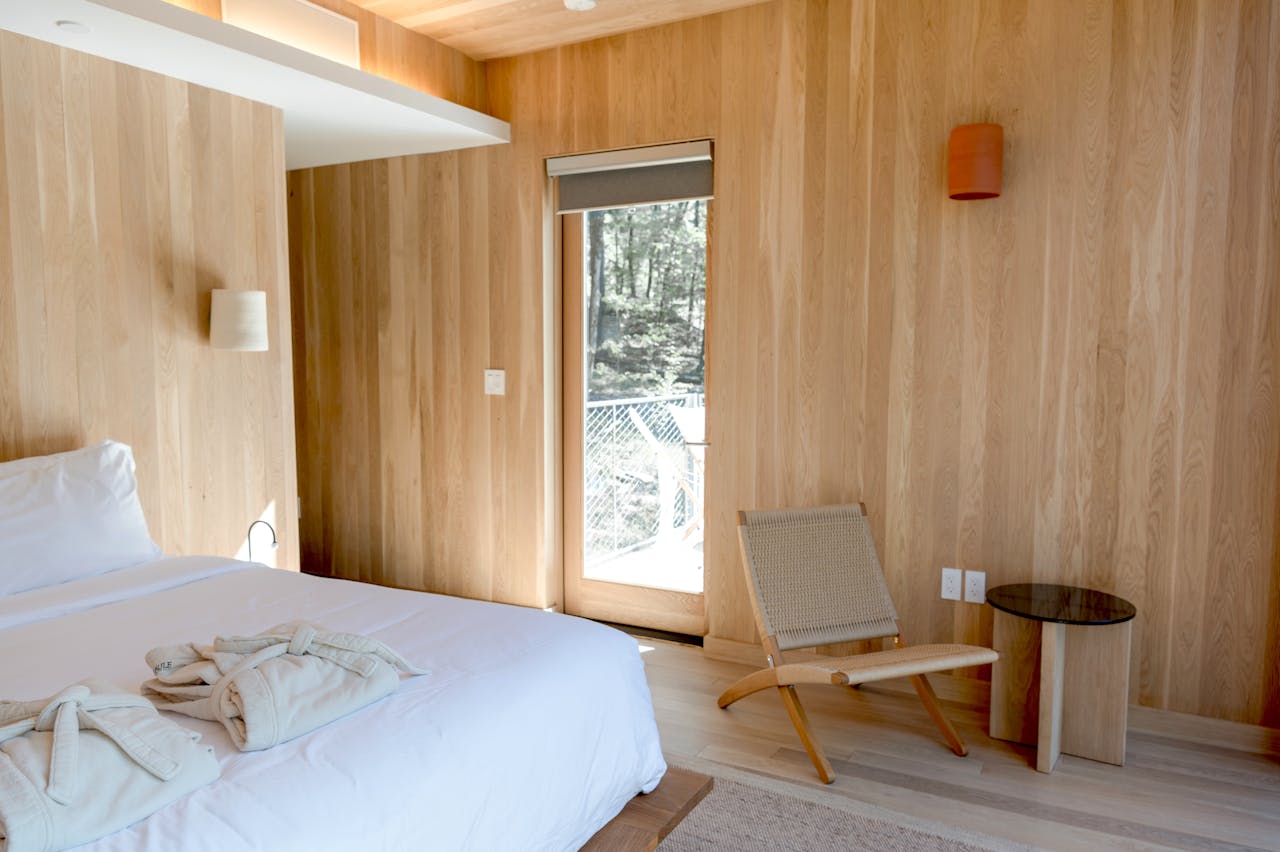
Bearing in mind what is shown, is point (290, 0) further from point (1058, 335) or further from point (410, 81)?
point (1058, 335)

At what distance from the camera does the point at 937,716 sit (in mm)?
2971

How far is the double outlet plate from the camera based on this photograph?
10.8 feet

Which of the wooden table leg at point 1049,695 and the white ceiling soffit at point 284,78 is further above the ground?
the white ceiling soffit at point 284,78

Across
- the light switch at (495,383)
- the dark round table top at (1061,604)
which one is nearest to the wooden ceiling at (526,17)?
the light switch at (495,383)

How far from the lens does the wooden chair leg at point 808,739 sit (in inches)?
107

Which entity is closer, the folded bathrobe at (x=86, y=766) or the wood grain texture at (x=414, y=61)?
the folded bathrobe at (x=86, y=766)

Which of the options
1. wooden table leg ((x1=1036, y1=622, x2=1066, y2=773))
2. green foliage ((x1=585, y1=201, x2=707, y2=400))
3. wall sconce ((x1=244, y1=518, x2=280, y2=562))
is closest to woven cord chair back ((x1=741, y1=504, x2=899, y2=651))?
wooden table leg ((x1=1036, y1=622, x2=1066, y2=773))

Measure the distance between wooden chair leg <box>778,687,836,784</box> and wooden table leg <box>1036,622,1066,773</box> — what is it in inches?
26.5

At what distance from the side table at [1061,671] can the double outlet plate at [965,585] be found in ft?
0.83

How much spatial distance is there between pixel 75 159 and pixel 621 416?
2397 millimetres

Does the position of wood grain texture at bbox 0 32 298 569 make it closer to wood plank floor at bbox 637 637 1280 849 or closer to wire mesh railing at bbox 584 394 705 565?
wire mesh railing at bbox 584 394 705 565

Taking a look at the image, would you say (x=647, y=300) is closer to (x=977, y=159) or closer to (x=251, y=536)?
(x=977, y=159)

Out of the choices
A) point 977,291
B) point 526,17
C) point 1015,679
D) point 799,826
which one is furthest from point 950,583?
point 526,17

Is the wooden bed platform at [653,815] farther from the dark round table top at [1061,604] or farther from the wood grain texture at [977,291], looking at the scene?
the wood grain texture at [977,291]
